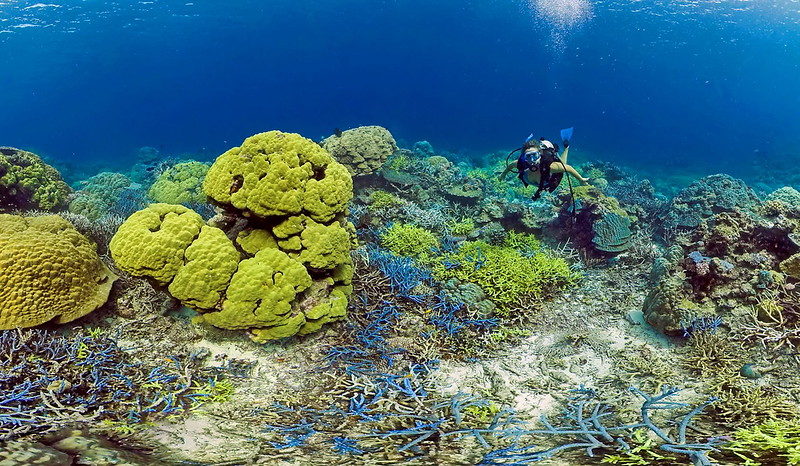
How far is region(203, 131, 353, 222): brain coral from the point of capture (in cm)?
459

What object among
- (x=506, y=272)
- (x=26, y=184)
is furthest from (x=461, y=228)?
(x=26, y=184)

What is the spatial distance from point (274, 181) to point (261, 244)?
0.89 metres

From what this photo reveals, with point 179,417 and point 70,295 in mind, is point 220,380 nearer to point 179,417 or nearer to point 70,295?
point 179,417

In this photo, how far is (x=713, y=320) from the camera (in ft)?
16.0

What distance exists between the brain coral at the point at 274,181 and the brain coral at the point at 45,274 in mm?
1777

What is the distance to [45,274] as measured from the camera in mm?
4215

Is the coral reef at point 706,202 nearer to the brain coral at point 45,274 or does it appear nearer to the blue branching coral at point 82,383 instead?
the blue branching coral at point 82,383

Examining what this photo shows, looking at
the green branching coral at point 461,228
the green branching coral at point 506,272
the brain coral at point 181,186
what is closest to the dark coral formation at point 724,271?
the green branching coral at point 506,272

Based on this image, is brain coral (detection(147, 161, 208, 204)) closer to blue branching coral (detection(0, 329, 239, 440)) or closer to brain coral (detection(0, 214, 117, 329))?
brain coral (detection(0, 214, 117, 329))

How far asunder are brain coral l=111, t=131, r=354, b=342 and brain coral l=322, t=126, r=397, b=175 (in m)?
5.34

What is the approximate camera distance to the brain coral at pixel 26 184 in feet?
28.3

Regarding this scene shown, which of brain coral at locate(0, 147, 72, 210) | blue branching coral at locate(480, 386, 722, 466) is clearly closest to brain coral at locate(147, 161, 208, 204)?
brain coral at locate(0, 147, 72, 210)

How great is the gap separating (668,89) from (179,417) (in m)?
145

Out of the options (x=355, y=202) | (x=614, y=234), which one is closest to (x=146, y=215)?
(x=355, y=202)
